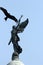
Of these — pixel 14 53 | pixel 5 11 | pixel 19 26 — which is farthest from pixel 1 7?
pixel 14 53

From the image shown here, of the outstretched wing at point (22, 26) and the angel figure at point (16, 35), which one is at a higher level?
the outstretched wing at point (22, 26)

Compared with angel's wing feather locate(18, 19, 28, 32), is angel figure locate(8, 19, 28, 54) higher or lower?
lower

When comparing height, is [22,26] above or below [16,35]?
above

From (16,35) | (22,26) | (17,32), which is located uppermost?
(22,26)

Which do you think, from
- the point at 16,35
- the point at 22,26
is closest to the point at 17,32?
the point at 16,35

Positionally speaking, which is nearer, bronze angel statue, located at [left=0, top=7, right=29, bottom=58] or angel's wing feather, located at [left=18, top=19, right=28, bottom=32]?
bronze angel statue, located at [left=0, top=7, right=29, bottom=58]

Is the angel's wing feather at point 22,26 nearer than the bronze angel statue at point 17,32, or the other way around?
the bronze angel statue at point 17,32

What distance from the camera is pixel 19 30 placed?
18547 millimetres

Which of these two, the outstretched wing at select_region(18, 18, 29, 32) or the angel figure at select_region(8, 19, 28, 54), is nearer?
the angel figure at select_region(8, 19, 28, 54)

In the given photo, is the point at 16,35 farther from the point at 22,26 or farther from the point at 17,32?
the point at 22,26

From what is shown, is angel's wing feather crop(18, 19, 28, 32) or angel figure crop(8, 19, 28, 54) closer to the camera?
angel figure crop(8, 19, 28, 54)

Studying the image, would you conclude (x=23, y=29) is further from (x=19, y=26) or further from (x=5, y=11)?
(x=5, y=11)

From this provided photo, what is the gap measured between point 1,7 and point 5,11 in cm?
29

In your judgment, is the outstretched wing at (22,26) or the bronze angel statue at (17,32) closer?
the bronze angel statue at (17,32)
